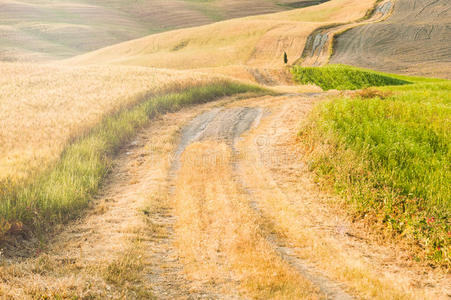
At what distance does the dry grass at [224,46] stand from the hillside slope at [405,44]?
24.0 feet

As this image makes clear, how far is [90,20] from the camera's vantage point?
367ft

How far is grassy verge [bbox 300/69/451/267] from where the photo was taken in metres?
6.11

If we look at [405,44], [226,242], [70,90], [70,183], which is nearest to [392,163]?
[226,242]

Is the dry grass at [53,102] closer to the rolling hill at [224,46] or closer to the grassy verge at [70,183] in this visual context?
the grassy verge at [70,183]

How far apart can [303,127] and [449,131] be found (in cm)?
382

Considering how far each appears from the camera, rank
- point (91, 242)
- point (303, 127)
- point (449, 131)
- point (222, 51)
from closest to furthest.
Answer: point (91, 242), point (449, 131), point (303, 127), point (222, 51)

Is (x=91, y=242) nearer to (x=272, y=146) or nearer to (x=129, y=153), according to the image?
(x=129, y=153)

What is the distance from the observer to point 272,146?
11.4 m

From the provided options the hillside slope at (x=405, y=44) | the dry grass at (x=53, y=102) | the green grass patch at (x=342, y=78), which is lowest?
the green grass patch at (x=342, y=78)

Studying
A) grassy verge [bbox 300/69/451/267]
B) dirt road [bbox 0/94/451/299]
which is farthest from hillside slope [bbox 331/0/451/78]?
dirt road [bbox 0/94/451/299]

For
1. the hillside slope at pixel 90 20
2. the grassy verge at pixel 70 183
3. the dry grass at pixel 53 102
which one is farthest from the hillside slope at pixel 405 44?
the hillside slope at pixel 90 20

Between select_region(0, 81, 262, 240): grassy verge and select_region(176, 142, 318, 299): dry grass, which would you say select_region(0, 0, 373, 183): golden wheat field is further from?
select_region(176, 142, 318, 299): dry grass

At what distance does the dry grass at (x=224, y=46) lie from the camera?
176 ft

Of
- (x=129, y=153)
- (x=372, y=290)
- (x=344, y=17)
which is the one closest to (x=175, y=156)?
(x=129, y=153)
